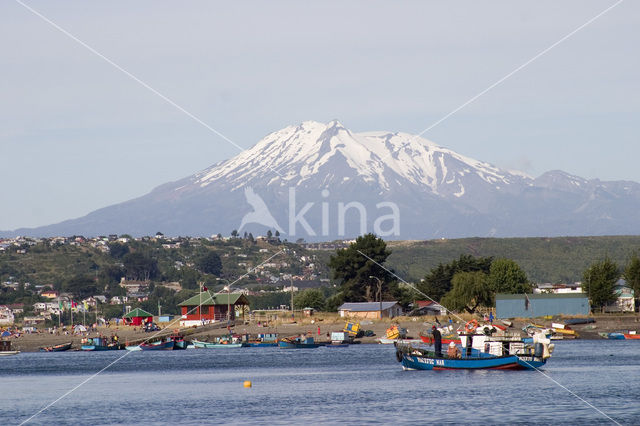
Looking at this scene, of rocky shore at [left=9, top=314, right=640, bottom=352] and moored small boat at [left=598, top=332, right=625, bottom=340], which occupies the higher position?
rocky shore at [left=9, top=314, right=640, bottom=352]

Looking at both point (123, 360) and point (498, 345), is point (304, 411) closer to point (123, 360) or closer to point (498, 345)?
point (498, 345)

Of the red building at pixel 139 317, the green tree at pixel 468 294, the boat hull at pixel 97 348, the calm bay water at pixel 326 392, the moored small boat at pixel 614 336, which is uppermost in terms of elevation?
the green tree at pixel 468 294

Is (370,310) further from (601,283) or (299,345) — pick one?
(601,283)

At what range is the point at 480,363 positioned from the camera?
67188 mm

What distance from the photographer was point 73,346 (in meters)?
124

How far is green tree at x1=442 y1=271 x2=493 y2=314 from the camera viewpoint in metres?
126

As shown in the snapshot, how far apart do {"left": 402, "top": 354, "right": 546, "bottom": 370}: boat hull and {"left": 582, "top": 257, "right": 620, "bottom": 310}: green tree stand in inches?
2374

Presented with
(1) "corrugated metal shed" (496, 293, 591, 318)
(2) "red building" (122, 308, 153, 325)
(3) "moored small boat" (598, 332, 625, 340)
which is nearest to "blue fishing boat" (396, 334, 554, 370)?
(3) "moored small boat" (598, 332, 625, 340)

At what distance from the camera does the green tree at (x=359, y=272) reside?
452ft

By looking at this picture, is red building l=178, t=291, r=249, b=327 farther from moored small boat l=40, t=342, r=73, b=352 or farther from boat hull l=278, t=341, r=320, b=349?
boat hull l=278, t=341, r=320, b=349

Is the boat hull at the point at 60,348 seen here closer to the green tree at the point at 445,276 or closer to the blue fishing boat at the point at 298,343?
the blue fishing boat at the point at 298,343

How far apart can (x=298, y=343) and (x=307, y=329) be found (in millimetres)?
15019

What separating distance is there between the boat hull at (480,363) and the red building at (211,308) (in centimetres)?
7049

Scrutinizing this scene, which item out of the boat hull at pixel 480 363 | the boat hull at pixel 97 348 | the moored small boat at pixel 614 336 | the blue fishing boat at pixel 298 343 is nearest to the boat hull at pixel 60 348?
the boat hull at pixel 97 348
